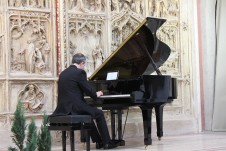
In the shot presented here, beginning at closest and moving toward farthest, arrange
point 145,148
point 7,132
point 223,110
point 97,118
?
point 97,118 → point 145,148 → point 7,132 → point 223,110

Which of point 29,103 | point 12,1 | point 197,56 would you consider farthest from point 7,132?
point 197,56

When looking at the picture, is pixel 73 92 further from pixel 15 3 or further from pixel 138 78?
pixel 15 3

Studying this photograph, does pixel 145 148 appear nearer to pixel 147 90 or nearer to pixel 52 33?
pixel 147 90

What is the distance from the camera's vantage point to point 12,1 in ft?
22.8

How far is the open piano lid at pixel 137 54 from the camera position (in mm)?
6176

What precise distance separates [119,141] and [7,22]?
7.80ft

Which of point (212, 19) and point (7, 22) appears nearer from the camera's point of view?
point (7, 22)

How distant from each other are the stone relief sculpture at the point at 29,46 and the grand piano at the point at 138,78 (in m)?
1.01

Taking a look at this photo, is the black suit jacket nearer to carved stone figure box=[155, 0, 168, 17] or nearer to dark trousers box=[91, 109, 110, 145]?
dark trousers box=[91, 109, 110, 145]

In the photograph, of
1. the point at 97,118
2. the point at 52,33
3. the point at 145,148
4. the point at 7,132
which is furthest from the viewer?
the point at 52,33

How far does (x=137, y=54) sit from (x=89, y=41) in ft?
4.68

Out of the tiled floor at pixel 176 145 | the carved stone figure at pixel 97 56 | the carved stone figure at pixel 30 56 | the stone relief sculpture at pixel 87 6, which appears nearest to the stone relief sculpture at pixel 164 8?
the stone relief sculpture at pixel 87 6

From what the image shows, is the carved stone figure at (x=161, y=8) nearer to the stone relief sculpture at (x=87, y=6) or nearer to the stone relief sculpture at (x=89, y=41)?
the stone relief sculpture at (x=87, y=6)

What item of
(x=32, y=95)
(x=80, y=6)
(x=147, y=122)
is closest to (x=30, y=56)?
(x=32, y=95)
